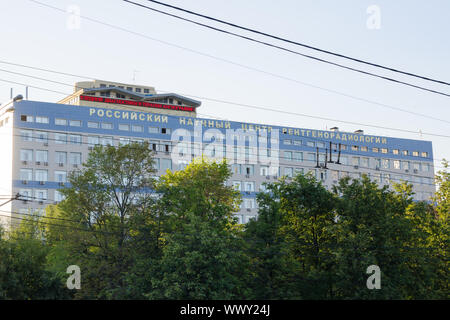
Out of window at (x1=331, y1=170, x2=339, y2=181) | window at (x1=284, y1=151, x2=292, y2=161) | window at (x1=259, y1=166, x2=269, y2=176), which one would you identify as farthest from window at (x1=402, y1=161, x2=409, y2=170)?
window at (x1=259, y1=166, x2=269, y2=176)

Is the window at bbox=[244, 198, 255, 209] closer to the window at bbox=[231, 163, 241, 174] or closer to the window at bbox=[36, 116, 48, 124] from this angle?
the window at bbox=[231, 163, 241, 174]

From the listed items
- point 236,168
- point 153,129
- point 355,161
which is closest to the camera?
point 153,129

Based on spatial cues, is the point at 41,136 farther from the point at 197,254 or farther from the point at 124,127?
the point at 197,254

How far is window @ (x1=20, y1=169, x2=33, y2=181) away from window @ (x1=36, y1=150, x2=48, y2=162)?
2.28 metres

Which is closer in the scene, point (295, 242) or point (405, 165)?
point (295, 242)

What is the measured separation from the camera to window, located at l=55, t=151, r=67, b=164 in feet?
321

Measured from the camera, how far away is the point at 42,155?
9688cm

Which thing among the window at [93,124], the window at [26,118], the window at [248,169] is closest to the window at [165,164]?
the window at [93,124]

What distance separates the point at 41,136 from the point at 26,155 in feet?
12.4

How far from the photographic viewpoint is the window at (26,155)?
3757 inches

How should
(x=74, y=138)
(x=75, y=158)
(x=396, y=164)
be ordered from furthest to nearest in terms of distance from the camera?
1. (x=396, y=164)
2. (x=75, y=158)
3. (x=74, y=138)

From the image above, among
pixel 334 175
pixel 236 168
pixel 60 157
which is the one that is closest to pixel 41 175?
pixel 60 157

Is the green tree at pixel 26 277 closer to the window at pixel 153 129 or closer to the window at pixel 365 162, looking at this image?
the window at pixel 153 129

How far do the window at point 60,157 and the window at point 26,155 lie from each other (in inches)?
158
